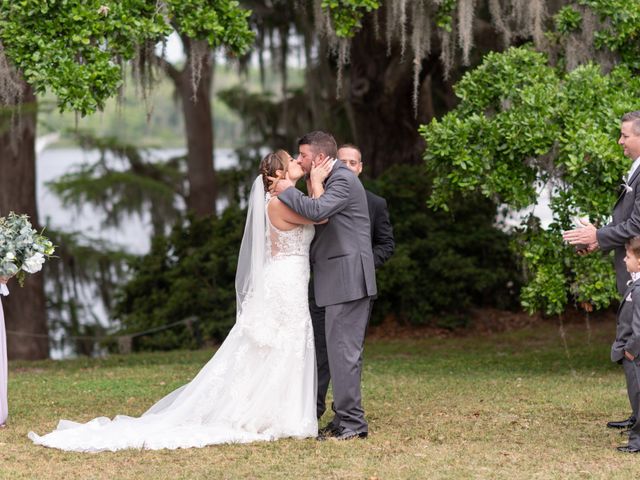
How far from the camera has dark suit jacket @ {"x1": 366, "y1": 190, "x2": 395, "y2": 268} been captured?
7359 millimetres

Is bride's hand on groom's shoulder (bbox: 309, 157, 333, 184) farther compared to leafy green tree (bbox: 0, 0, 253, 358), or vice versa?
leafy green tree (bbox: 0, 0, 253, 358)

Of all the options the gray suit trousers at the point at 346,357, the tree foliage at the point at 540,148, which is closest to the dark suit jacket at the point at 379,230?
the gray suit trousers at the point at 346,357

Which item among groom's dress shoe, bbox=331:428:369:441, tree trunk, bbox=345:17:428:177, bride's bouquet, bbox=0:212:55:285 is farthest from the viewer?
tree trunk, bbox=345:17:428:177

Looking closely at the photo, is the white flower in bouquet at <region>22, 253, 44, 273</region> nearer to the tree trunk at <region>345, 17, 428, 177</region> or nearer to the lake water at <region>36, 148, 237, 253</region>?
the tree trunk at <region>345, 17, 428, 177</region>

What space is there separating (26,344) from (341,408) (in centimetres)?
913

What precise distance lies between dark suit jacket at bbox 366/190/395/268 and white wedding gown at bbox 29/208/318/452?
91 centimetres

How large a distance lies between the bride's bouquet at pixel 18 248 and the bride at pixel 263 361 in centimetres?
105

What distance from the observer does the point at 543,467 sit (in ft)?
18.3

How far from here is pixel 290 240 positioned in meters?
6.55

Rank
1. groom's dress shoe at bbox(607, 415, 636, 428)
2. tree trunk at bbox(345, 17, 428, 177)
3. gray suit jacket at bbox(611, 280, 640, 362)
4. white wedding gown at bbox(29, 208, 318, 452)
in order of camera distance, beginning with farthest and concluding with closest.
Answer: tree trunk at bbox(345, 17, 428, 177)
groom's dress shoe at bbox(607, 415, 636, 428)
white wedding gown at bbox(29, 208, 318, 452)
gray suit jacket at bbox(611, 280, 640, 362)

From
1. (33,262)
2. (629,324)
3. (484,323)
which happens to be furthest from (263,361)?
(484,323)

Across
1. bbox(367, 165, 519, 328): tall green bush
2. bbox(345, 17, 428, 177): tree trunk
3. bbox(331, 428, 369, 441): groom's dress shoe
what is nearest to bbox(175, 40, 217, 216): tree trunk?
bbox(345, 17, 428, 177): tree trunk

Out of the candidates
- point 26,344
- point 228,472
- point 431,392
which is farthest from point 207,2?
point 26,344

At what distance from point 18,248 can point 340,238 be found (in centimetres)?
213
